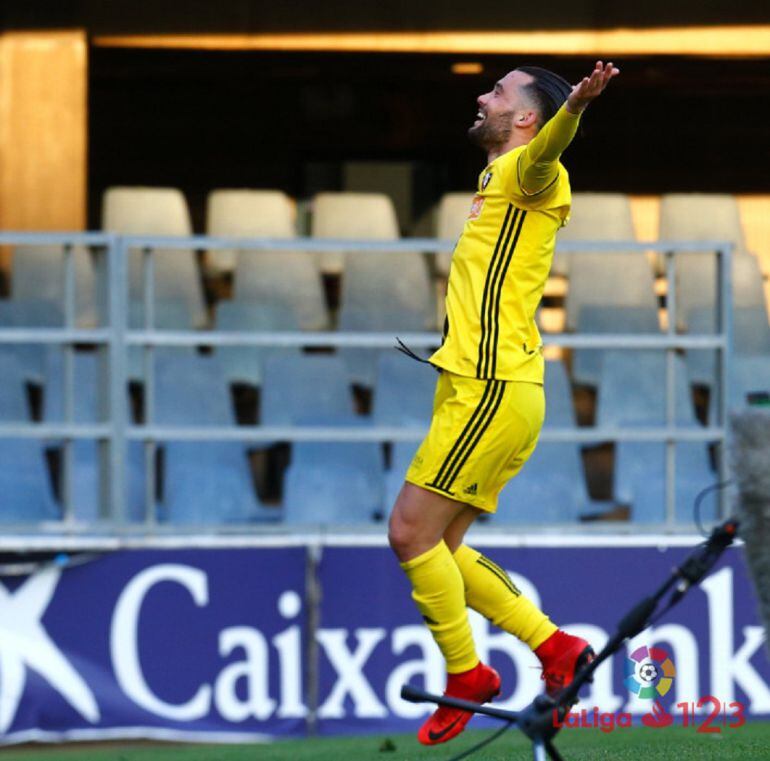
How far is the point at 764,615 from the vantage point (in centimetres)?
330

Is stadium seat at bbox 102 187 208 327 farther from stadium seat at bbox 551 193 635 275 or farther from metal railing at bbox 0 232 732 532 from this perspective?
stadium seat at bbox 551 193 635 275

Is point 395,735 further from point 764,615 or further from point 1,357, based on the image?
point 764,615

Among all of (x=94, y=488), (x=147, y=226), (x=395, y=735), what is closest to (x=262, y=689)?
(x=395, y=735)

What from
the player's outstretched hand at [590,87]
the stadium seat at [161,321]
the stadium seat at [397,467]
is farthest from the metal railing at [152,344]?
the player's outstretched hand at [590,87]

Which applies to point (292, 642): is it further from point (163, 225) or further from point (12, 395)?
point (163, 225)

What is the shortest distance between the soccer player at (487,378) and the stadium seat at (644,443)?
2352 millimetres

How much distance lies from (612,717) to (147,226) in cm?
320

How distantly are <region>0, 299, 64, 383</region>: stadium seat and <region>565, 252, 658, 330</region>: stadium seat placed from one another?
2.22 metres

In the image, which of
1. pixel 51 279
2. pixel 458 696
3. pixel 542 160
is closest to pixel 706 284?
pixel 51 279

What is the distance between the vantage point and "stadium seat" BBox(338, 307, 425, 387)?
6.93 metres

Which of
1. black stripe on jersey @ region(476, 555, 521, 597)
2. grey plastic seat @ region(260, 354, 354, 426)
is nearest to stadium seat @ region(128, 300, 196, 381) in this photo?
grey plastic seat @ region(260, 354, 354, 426)

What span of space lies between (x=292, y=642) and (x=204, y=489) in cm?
80

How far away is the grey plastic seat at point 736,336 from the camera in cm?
739

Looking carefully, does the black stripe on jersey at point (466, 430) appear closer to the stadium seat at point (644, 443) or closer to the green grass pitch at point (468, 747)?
the green grass pitch at point (468, 747)
